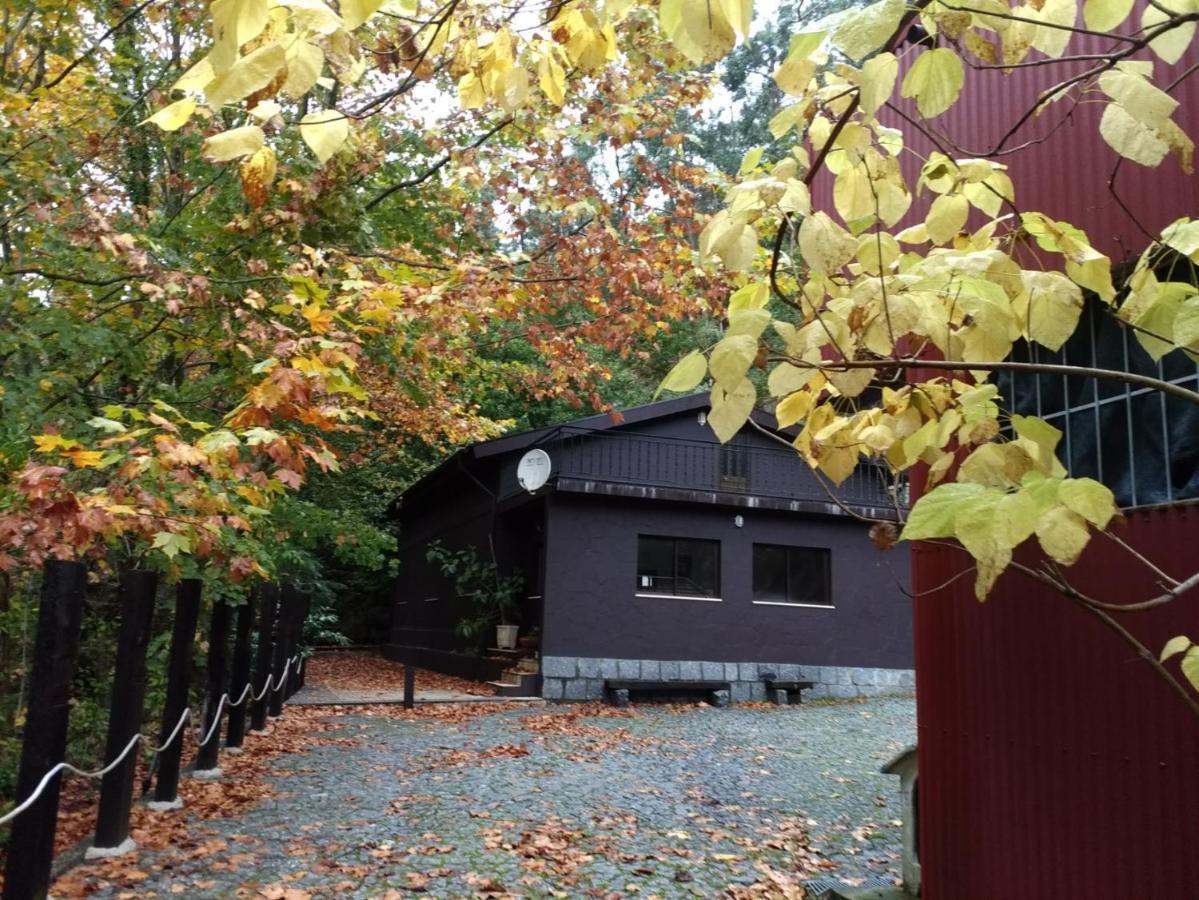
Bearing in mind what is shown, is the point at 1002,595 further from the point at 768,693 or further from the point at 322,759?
the point at 768,693

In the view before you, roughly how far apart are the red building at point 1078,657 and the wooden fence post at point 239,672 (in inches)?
266

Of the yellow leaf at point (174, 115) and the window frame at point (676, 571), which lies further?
the window frame at point (676, 571)

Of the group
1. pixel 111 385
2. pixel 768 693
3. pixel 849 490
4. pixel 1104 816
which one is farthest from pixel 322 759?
pixel 849 490

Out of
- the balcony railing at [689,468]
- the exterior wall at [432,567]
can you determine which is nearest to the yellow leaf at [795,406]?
the balcony railing at [689,468]

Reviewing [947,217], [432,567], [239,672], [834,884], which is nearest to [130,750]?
[239,672]

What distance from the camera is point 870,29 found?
87.2 inches

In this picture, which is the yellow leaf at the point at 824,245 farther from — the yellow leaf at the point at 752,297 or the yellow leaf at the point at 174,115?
the yellow leaf at the point at 174,115

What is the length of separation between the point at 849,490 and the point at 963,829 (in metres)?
14.0

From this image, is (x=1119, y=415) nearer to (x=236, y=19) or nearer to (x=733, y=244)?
(x=733, y=244)

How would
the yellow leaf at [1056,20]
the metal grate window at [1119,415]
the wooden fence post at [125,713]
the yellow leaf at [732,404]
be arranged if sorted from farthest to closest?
the wooden fence post at [125,713], the metal grate window at [1119,415], the yellow leaf at [1056,20], the yellow leaf at [732,404]

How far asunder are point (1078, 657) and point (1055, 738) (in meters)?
0.41

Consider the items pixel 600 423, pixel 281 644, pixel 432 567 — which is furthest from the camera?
pixel 432 567

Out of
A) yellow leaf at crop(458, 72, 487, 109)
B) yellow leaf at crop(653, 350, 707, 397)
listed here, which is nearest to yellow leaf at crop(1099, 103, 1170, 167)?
yellow leaf at crop(653, 350, 707, 397)

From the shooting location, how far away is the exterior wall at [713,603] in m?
16.6
